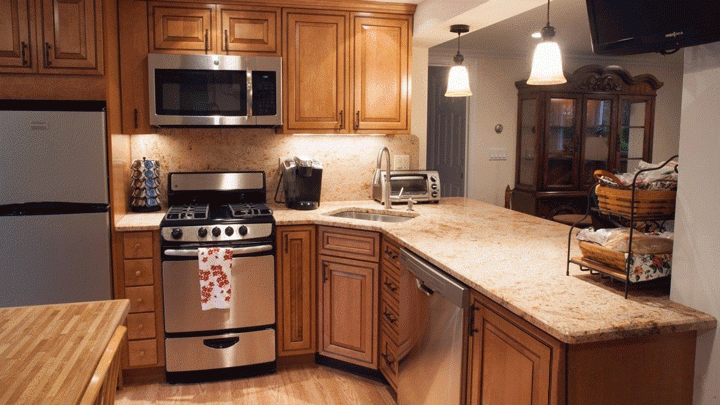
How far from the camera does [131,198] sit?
11.7ft

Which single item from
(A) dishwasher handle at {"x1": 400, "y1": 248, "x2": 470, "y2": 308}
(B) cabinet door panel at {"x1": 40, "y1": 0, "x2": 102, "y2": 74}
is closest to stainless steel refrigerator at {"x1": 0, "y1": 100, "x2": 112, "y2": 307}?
(B) cabinet door panel at {"x1": 40, "y1": 0, "x2": 102, "y2": 74}

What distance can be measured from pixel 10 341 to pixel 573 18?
435 cm

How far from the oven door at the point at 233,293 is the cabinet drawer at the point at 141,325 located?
10cm

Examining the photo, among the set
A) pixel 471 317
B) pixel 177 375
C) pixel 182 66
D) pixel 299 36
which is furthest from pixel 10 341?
pixel 299 36

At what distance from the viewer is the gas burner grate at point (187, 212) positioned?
3.18 meters

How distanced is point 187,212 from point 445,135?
3.57 metres

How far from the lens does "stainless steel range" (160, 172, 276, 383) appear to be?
3082 mm

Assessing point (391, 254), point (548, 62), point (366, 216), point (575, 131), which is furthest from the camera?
point (575, 131)

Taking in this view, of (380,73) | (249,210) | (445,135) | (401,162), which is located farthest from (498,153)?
(249,210)

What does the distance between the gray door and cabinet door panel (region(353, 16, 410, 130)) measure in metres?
2.45

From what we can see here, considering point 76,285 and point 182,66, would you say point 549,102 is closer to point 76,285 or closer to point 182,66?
point 182,66

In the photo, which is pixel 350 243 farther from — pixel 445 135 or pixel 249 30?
pixel 445 135

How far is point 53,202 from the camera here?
2.91 meters

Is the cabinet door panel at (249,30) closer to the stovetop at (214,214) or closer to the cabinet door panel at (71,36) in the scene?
the cabinet door panel at (71,36)
